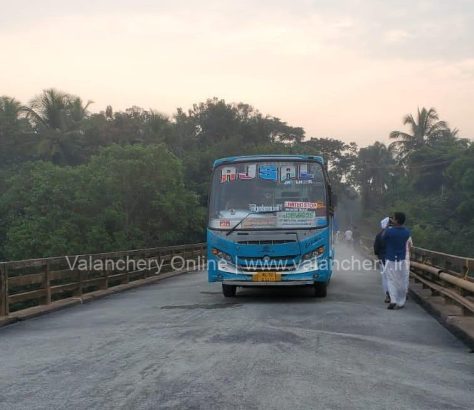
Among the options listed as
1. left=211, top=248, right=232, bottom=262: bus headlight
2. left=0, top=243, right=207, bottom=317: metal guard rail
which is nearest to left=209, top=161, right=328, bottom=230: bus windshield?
left=211, top=248, right=232, bottom=262: bus headlight

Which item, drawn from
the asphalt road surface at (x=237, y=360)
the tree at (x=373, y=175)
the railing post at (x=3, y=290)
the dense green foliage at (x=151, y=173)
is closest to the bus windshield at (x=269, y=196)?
the asphalt road surface at (x=237, y=360)

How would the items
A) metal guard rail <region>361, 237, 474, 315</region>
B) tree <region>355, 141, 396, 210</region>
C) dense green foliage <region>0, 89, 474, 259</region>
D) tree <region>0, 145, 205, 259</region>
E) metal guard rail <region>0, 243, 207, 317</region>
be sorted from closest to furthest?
metal guard rail <region>361, 237, 474, 315</region> < metal guard rail <region>0, 243, 207, 317</region> < tree <region>0, 145, 205, 259</region> < dense green foliage <region>0, 89, 474, 259</region> < tree <region>355, 141, 396, 210</region>

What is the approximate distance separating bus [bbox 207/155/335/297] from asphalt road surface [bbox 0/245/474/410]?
0.89 m

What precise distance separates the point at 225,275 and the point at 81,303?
3436 mm

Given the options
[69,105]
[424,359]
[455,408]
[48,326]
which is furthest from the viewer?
[69,105]

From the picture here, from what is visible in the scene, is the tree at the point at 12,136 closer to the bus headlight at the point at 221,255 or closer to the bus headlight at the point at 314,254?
the bus headlight at the point at 221,255

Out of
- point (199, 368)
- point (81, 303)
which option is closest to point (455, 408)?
point (199, 368)

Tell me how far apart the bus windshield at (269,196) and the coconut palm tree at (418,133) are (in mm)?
46048

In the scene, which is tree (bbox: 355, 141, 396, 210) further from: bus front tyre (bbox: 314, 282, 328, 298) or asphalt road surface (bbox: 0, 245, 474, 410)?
asphalt road surface (bbox: 0, 245, 474, 410)

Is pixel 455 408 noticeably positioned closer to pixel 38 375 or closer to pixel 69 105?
pixel 38 375

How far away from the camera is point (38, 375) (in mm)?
6344

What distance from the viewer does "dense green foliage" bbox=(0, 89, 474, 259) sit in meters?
32.0

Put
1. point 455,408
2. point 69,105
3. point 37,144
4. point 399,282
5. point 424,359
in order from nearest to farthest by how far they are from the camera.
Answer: point 455,408 < point 424,359 < point 399,282 < point 37,144 < point 69,105

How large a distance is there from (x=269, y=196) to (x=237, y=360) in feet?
20.9
